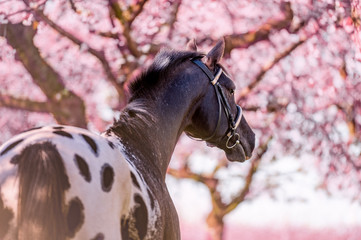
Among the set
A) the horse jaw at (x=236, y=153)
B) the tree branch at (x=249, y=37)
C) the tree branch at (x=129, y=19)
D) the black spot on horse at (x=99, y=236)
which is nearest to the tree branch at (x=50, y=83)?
the tree branch at (x=129, y=19)

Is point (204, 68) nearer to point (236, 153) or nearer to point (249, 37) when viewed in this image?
point (236, 153)

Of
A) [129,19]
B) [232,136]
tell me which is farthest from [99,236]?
[129,19]

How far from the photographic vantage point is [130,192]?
3207 millimetres

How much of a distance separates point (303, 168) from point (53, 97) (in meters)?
9.71

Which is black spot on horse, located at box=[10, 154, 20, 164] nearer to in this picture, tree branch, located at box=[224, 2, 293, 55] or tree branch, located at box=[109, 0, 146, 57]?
tree branch, located at box=[109, 0, 146, 57]

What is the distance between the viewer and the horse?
110 inches

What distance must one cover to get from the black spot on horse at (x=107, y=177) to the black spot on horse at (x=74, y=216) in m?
0.19

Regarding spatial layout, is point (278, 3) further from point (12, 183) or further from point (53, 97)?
point (12, 183)

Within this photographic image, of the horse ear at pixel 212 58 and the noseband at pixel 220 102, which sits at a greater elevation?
the horse ear at pixel 212 58

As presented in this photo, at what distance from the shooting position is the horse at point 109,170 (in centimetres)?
279

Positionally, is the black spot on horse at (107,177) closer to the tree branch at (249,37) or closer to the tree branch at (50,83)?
the tree branch at (50,83)

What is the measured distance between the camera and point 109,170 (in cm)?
308

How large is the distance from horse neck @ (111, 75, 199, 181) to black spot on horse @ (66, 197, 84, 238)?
808mm

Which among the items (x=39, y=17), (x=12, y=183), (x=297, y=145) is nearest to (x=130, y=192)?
(x=12, y=183)
